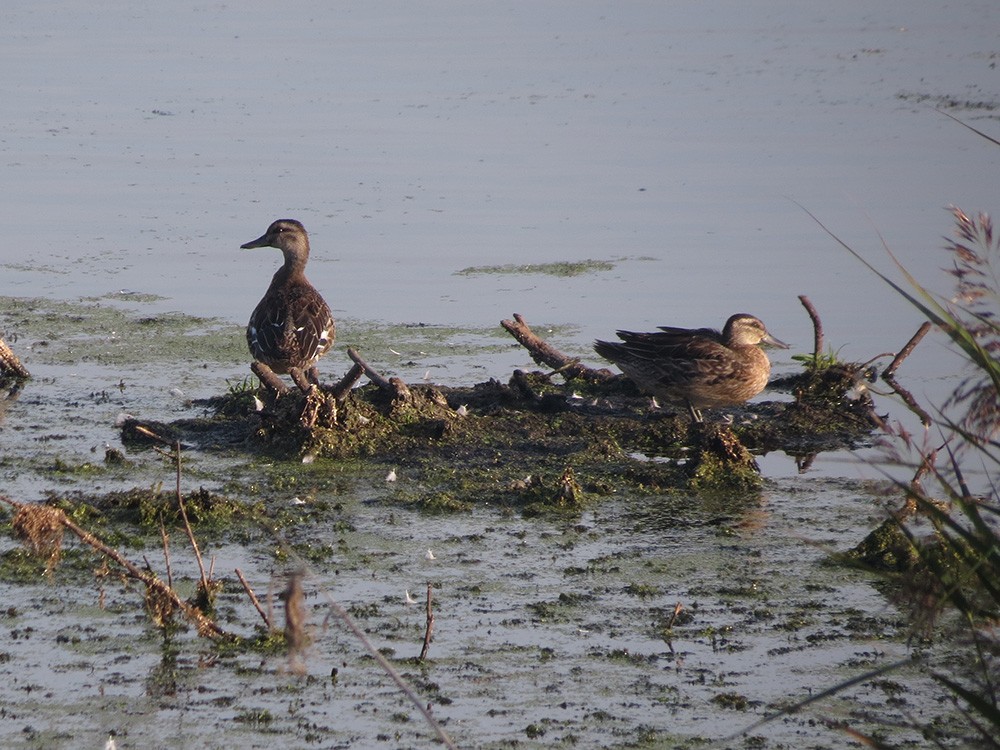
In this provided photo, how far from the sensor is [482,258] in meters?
13.2

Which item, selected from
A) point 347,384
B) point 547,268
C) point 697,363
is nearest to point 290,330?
point 347,384

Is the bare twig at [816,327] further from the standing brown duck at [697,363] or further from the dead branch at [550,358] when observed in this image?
the dead branch at [550,358]

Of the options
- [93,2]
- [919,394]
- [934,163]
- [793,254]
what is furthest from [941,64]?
[93,2]

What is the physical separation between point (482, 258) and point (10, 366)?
4.51 meters

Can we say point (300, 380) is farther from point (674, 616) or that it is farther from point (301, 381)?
point (674, 616)

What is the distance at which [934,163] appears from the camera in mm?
15781

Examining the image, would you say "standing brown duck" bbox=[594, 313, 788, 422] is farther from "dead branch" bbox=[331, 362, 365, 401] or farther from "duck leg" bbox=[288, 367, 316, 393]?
"duck leg" bbox=[288, 367, 316, 393]

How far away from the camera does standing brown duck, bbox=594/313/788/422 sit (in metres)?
8.85

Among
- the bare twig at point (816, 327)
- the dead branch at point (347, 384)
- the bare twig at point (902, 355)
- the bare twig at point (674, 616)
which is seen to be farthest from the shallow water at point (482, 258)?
the bare twig at point (816, 327)

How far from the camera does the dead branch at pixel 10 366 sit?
9.77 m

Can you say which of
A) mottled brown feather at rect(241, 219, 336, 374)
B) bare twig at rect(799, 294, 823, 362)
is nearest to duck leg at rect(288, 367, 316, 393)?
mottled brown feather at rect(241, 219, 336, 374)

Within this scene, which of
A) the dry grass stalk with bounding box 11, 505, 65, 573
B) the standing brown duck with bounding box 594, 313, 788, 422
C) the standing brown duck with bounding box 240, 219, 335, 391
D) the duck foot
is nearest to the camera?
the dry grass stalk with bounding box 11, 505, 65, 573

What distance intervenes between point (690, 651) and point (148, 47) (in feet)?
66.0

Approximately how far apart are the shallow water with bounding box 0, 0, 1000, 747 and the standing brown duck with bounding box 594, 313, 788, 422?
664 millimetres
